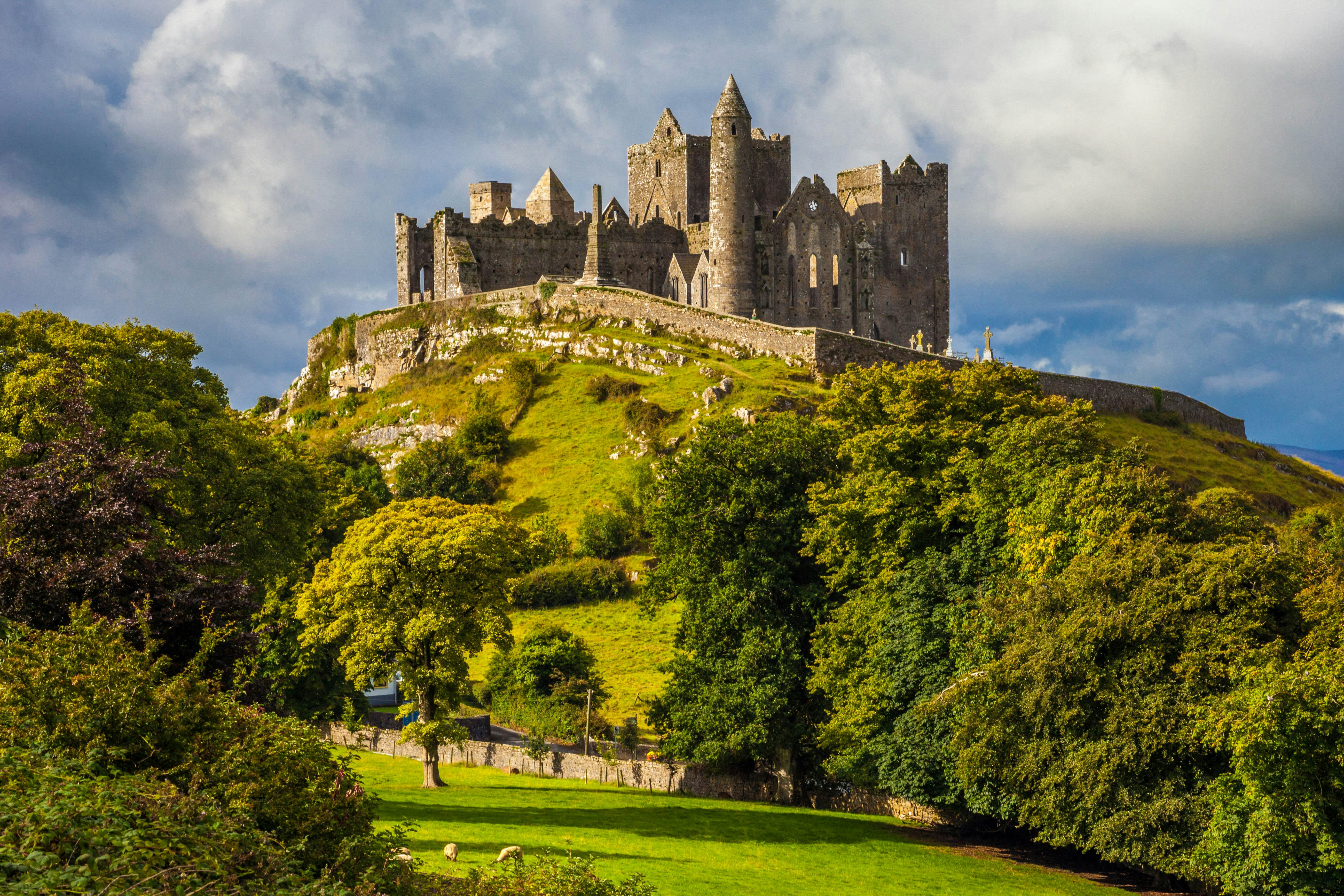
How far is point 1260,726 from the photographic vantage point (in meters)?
27.6

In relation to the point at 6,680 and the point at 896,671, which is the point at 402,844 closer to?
the point at 6,680

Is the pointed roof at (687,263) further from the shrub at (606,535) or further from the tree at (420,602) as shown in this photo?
the tree at (420,602)

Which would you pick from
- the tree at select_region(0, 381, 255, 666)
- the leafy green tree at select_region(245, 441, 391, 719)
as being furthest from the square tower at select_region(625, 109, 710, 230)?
the tree at select_region(0, 381, 255, 666)

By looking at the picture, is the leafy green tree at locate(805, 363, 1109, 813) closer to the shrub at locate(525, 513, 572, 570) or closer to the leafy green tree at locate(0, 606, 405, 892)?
the shrub at locate(525, 513, 572, 570)

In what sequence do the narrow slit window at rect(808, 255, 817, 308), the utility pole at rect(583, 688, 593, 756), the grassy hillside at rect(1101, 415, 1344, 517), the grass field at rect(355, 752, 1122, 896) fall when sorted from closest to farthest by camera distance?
1. the grass field at rect(355, 752, 1122, 896)
2. the utility pole at rect(583, 688, 593, 756)
3. the grassy hillside at rect(1101, 415, 1344, 517)
4. the narrow slit window at rect(808, 255, 817, 308)

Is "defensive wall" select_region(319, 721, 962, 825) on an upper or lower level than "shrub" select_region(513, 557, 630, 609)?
lower

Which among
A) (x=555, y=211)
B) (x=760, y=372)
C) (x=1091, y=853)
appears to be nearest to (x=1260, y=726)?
(x=1091, y=853)

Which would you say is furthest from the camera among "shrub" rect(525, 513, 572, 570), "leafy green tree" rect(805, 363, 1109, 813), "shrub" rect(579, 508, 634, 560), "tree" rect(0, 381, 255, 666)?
"shrub" rect(579, 508, 634, 560)

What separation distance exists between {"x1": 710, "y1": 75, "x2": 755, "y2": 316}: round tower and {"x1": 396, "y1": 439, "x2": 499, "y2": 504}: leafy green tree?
17.7m

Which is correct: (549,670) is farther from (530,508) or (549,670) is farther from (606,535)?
(530,508)

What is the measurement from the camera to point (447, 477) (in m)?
77.3

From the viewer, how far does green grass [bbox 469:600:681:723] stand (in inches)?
2206

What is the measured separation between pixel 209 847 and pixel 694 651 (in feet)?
110

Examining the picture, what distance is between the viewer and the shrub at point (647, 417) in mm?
74938
